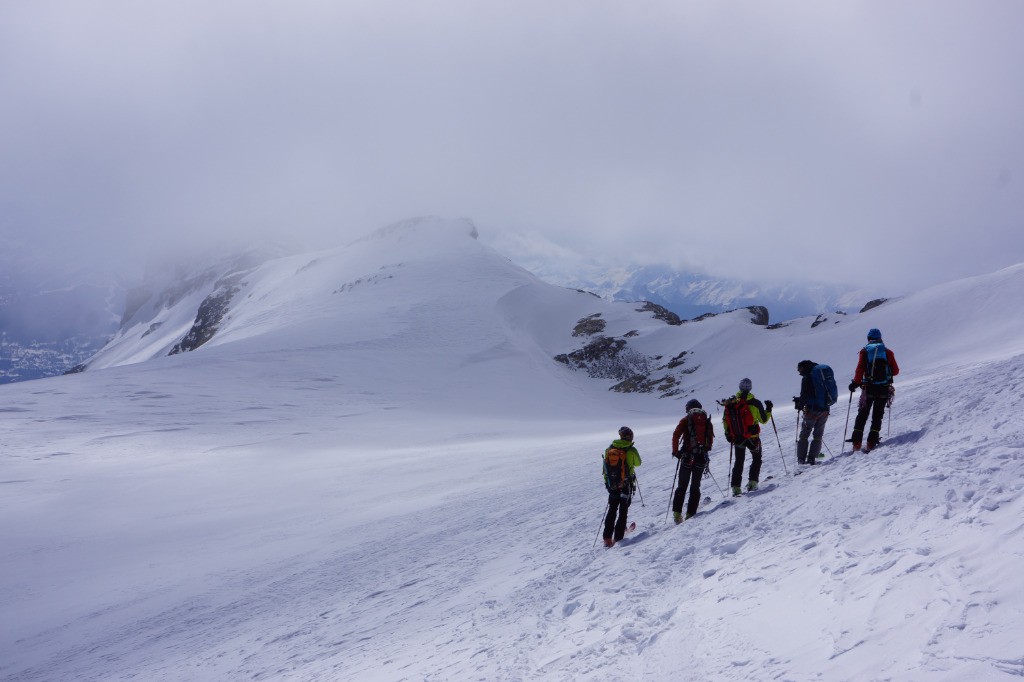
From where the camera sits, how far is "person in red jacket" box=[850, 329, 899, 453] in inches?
372

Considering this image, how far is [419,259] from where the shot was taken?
78812 mm

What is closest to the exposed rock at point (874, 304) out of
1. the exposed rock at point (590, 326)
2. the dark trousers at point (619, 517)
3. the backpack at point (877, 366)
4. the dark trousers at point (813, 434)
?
the exposed rock at point (590, 326)

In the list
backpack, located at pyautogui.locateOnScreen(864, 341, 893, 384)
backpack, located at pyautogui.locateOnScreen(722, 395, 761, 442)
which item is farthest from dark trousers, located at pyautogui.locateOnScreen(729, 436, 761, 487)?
backpack, located at pyautogui.locateOnScreen(864, 341, 893, 384)

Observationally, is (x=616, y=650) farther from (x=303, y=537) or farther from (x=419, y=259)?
(x=419, y=259)

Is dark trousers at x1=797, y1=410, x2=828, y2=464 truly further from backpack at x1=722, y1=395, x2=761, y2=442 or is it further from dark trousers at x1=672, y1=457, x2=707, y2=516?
dark trousers at x1=672, y1=457, x2=707, y2=516

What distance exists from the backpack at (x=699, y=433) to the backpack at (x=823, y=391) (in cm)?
235

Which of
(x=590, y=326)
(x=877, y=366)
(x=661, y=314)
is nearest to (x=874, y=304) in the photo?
(x=661, y=314)

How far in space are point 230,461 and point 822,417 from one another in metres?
20.8

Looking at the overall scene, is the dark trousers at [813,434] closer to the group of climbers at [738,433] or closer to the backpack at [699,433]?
the group of climbers at [738,433]

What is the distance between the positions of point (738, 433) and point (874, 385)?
2.40m

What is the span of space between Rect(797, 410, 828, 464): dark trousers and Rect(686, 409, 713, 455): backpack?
91.6 inches

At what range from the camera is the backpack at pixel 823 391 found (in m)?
9.95

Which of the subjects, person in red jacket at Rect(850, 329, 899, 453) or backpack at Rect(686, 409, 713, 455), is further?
person in red jacket at Rect(850, 329, 899, 453)

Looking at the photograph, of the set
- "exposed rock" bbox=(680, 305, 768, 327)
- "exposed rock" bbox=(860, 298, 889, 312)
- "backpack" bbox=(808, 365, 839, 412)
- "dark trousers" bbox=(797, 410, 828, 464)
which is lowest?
"dark trousers" bbox=(797, 410, 828, 464)
